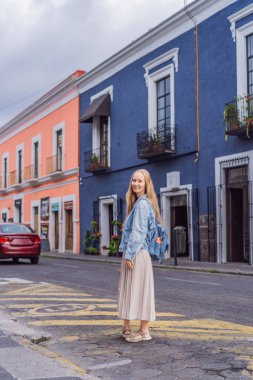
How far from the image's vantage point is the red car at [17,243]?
1897cm

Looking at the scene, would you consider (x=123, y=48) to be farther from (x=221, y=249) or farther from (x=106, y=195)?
(x=221, y=249)

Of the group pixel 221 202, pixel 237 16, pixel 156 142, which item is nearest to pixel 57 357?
pixel 221 202

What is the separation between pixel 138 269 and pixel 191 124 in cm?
1518

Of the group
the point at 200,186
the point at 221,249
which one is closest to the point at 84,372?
the point at 221,249

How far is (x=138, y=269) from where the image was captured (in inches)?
226

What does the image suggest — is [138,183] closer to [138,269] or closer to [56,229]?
[138,269]

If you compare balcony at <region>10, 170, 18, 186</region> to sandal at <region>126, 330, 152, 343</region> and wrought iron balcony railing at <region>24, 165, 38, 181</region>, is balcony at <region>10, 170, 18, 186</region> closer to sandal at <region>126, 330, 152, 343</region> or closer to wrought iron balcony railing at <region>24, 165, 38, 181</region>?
wrought iron balcony railing at <region>24, 165, 38, 181</region>

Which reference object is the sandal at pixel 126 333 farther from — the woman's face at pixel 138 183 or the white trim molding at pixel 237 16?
the white trim molding at pixel 237 16

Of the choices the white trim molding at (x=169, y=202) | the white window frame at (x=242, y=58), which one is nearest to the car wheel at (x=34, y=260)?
the white trim molding at (x=169, y=202)

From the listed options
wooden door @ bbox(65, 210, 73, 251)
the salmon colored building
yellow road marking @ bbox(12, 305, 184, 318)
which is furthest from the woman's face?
wooden door @ bbox(65, 210, 73, 251)

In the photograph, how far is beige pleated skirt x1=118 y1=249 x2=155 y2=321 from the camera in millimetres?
5688

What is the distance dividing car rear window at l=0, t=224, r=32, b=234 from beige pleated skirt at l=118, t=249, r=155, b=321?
14091 millimetres

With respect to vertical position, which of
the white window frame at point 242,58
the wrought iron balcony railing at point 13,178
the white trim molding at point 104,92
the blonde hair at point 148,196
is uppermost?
the white trim molding at point 104,92

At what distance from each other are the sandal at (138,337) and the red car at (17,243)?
13598 mm
